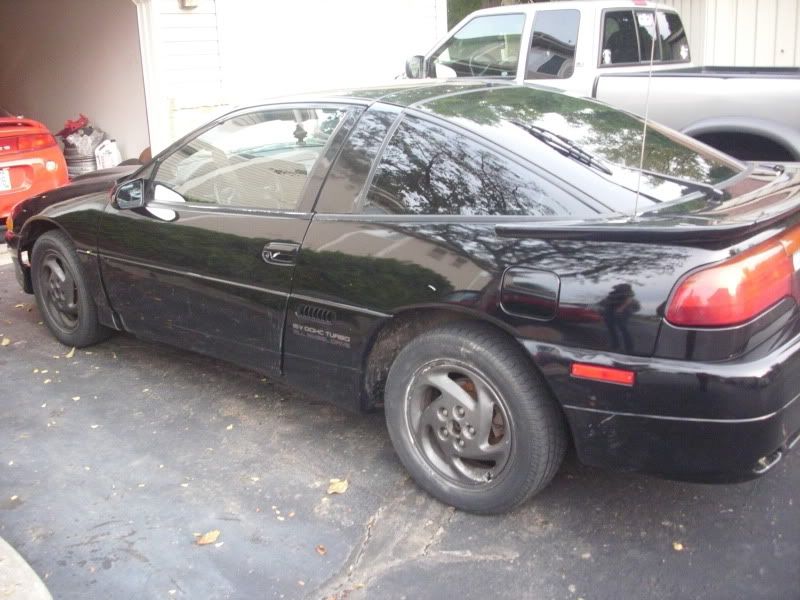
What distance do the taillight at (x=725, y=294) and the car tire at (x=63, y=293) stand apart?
351 centimetres

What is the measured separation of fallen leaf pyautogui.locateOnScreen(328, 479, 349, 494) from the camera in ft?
11.9

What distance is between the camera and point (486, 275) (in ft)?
10.0

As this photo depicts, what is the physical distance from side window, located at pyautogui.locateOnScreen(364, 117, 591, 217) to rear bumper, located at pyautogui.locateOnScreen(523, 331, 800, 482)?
1.83 ft

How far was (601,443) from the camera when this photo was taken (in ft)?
9.62

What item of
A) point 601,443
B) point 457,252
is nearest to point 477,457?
point 601,443

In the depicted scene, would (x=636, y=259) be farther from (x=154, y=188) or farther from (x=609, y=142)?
(x=154, y=188)

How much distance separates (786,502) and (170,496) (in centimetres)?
252

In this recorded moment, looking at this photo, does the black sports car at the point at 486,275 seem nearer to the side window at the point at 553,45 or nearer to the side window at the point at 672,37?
the side window at the point at 553,45

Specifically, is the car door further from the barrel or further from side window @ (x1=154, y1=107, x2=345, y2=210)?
the barrel

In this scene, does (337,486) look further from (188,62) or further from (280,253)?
(188,62)

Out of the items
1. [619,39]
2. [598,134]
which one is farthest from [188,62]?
[598,134]

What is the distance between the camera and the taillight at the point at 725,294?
265 centimetres

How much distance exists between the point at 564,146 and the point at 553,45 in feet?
16.0

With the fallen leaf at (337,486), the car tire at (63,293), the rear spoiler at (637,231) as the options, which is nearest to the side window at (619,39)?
the car tire at (63,293)
